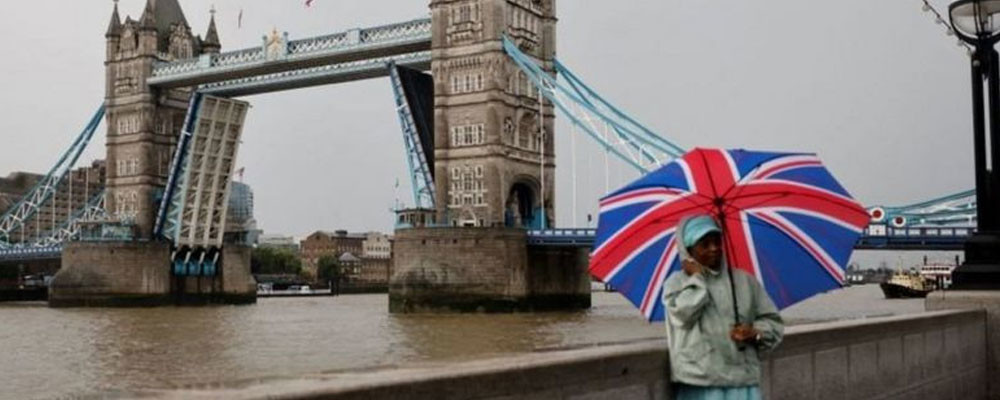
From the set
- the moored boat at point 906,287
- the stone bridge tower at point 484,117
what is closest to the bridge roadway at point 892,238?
the stone bridge tower at point 484,117

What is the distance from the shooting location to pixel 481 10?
45.8 m

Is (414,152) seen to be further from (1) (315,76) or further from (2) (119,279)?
(2) (119,279)

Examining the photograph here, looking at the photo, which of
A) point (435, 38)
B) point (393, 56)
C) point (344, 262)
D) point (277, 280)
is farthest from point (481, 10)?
point (344, 262)

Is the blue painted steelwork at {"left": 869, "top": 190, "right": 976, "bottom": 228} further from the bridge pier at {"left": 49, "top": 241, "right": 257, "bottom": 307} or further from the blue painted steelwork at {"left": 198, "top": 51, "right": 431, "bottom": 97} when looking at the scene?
the bridge pier at {"left": 49, "top": 241, "right": 257, "bottom": 307}

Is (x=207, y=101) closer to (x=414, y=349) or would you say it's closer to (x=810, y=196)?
(x=414, y=349)

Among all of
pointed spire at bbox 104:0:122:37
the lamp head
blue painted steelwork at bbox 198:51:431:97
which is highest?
pointed spire at bbox 104:0:122:37

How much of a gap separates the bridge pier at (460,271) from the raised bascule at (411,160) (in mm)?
51

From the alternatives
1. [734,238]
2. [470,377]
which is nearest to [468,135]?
[734,238]

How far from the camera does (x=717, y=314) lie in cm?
464

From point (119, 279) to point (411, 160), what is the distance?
17155 millimetres

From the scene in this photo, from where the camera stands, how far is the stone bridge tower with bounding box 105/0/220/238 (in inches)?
2383

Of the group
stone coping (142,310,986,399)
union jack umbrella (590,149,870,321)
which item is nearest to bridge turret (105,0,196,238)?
stone coping (142,310,986,399)

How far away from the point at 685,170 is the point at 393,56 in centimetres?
4558

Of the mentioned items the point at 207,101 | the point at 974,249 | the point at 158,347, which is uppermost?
the point at 207,101
